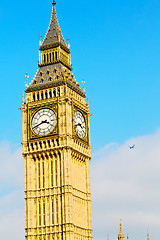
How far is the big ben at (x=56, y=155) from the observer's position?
9019 centimetres

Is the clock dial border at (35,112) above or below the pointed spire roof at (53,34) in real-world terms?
below

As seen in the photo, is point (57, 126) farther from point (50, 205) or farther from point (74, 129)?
point (50, 205)

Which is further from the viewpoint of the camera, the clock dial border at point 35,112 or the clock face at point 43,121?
the clock face at point 43,121

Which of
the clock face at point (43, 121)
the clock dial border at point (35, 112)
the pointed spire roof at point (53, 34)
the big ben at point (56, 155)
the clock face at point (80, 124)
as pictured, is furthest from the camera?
the pointed spire roof at point (53, 34)

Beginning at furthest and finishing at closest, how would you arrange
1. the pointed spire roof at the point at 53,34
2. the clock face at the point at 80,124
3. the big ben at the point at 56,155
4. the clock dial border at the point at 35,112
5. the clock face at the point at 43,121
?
the pointed spire roof at the point at 53,34, the clock face at the point at 80,124, the clock face at the point at 43,121, the clock dial border at the point at 35,112, the big ben at the point at 56,155

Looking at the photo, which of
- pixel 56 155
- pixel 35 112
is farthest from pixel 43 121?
pixel 56 155

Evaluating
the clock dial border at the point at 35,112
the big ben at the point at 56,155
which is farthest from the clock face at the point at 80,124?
the clock dial border at the point at 35,112

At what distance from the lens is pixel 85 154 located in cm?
9644

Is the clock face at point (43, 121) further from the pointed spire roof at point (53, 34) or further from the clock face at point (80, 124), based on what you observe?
the pointed spire roof at point (53, 34)

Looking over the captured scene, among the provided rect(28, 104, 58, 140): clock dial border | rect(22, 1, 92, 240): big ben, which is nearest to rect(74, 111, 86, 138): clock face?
rect(22, 1, 92, 240): big ben

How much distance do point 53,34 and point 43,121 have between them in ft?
48.5

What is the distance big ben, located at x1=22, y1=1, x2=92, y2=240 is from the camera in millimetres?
90188

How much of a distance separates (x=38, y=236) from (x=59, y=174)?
8.59m

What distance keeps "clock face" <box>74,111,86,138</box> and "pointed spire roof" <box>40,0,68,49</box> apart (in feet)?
37.1
